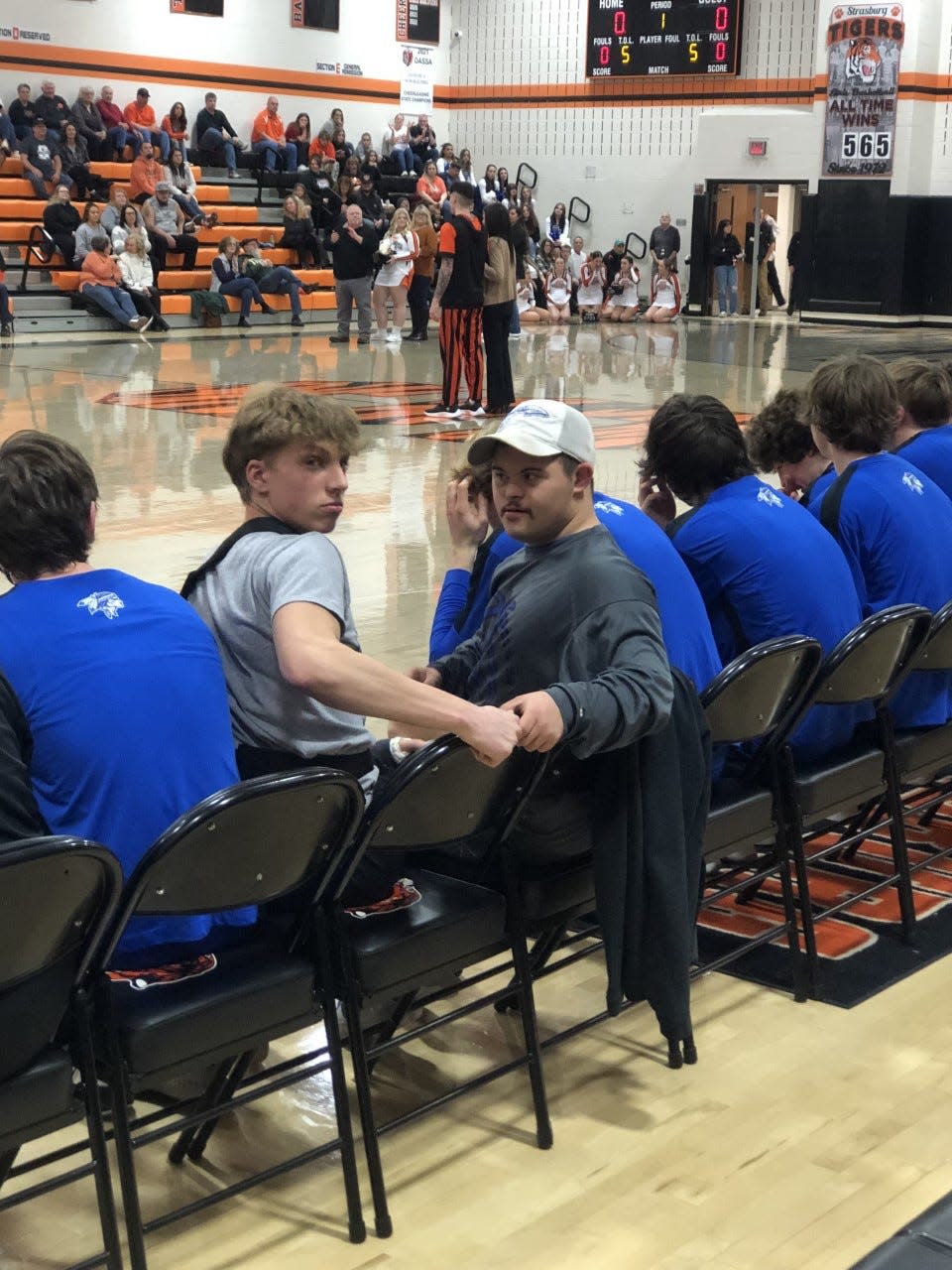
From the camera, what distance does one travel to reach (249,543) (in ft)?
8.25

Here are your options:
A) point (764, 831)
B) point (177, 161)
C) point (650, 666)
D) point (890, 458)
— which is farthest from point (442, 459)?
point (177, 161)

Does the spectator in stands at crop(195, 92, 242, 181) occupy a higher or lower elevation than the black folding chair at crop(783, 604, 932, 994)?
higher

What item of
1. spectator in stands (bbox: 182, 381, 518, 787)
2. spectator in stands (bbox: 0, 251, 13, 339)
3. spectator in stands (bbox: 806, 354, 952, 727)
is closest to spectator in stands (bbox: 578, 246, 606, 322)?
spectator in stands (bbox: 0, 251, 13, 339)

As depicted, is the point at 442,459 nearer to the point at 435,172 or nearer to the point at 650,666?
the point at 650,666

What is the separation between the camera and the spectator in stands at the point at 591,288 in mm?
24266

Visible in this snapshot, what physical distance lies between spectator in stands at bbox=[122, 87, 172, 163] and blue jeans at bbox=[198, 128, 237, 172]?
0.79 m

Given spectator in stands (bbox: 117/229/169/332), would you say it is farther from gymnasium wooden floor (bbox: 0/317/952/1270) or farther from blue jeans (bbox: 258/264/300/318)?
gymnasium wooden floor (bbox: 0/317/952/1270)

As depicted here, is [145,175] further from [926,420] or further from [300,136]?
[926,420]

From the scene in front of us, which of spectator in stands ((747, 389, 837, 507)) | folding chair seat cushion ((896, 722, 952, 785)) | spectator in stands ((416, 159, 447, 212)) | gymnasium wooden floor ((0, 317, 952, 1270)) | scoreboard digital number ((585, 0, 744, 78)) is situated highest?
scoreboard digital number ((585, 0, 744, 78))

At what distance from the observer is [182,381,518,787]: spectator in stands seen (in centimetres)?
225

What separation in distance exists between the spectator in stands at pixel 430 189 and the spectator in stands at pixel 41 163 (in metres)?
5.53

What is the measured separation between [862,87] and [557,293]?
5213mm

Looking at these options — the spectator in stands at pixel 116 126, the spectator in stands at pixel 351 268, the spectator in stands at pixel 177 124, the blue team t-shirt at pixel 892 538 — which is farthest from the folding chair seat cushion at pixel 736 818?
the spectator in stands at pixel 177 124

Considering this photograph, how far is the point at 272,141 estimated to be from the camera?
76.1 feet
